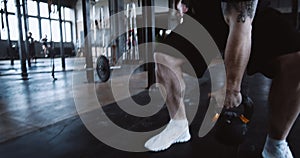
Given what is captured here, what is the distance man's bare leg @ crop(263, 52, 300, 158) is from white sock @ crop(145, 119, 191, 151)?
40cm

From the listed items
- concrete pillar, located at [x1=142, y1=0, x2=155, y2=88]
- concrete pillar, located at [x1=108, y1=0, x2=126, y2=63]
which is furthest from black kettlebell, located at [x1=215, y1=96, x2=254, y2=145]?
concrete pillar, located at [x1=108, y1=0, x2=126, y2=63]

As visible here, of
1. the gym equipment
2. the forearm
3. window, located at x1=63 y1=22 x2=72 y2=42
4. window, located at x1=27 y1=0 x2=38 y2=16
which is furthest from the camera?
window, located at x1=63 y1=22 x2=72 y2=42

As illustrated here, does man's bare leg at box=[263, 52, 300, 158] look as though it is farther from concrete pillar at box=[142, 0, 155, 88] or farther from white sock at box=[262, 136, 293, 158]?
concrete pillar at box=[142, 0, 155, 88]

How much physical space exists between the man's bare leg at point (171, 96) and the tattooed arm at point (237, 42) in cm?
45

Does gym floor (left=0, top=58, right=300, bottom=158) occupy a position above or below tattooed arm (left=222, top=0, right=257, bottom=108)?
below

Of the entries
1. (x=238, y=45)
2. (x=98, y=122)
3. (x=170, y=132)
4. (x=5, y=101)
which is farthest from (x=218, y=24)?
(x=5, y=101)

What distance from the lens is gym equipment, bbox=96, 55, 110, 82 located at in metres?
3.31

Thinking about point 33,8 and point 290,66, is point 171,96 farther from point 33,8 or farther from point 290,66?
point 33,8

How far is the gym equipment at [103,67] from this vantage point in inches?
130

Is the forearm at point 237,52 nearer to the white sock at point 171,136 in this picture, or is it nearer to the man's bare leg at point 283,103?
Result: the man's bare leg at point 283,103

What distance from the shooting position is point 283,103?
1.00m

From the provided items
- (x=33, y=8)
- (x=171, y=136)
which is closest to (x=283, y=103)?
(x=171, y=136)

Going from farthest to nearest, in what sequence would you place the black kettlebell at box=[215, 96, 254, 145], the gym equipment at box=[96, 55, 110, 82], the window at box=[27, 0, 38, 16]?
1. the window at box=[27, 0, 38, 16]
2. the gym equipment at box=[96, 55, 110, 82]
3. the black kettlebell at box=[215, 96, 254, 145]

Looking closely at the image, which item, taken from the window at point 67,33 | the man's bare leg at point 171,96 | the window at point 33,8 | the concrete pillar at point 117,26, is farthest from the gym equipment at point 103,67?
the window at point 67,33
